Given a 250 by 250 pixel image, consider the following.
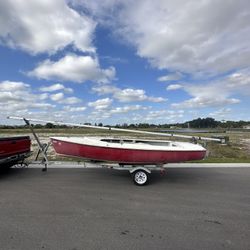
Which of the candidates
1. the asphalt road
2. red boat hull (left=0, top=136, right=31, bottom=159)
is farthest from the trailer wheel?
red boat hull (left=0, top=136, right=31, bottom=159)

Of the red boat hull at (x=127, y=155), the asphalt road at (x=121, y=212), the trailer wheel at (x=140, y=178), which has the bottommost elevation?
the asphalt road at (x=121, y=212)

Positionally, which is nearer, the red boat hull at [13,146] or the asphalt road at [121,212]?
the asphalt road at [121,212]

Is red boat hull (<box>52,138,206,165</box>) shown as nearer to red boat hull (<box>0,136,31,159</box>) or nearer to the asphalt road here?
the asphalt road

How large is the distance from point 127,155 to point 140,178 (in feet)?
2.18

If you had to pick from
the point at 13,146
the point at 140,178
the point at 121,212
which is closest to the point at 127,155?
the point at 140,178

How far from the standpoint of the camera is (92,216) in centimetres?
438

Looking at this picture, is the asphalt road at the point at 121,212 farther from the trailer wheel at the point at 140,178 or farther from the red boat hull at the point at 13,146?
the red boat hull at the point at 13,146

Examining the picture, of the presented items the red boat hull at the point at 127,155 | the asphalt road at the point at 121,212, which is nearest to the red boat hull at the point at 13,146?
the asphalt road at the point at 121,212

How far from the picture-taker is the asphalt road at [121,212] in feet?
11.6

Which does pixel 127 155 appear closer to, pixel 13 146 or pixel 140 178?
pixel 140 178

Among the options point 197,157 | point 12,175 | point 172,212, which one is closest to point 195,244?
point 172,212

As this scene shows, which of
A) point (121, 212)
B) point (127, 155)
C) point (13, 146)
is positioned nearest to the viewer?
point (121, 212)

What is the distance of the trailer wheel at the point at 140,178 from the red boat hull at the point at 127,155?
25 centimetres

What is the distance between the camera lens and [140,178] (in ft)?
21.7
